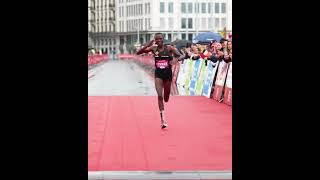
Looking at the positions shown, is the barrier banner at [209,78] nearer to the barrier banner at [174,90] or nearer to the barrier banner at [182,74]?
the barrier banner at [174,90]

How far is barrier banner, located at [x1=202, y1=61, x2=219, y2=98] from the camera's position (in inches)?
638

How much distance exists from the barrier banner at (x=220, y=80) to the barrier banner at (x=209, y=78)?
314 millimetres

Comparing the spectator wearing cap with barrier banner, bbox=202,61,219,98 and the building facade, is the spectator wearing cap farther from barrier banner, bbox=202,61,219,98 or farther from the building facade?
the building facade

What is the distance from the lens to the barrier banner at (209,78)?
16203mm

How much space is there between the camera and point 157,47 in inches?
395

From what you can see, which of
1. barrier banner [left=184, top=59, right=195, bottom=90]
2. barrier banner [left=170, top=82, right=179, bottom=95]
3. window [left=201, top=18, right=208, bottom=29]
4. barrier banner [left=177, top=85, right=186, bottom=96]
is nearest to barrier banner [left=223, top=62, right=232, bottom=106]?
barrier banner [left=177, top=85, right=186, bottom=96]

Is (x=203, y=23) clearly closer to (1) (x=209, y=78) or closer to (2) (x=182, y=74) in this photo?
(2) (x=182, y=74)

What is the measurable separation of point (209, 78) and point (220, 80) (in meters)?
1.11

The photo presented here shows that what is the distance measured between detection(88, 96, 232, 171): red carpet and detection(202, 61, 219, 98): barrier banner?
842 millimetres
